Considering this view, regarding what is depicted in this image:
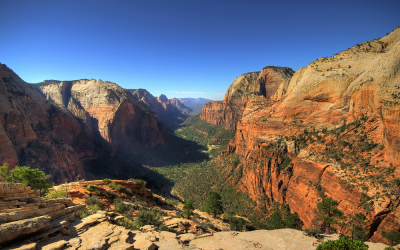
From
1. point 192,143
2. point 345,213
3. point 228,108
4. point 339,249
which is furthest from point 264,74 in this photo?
point 339,249

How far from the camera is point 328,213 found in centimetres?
2330

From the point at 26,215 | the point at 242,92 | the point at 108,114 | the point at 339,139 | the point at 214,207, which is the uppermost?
the point at 242,92

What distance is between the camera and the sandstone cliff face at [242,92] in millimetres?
97062

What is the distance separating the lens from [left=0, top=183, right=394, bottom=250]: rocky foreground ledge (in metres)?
7.97

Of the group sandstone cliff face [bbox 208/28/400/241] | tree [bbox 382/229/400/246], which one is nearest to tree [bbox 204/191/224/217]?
sandstone cliff face [bbox 208/28/400/241]

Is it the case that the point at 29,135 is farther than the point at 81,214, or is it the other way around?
the point at 29,135

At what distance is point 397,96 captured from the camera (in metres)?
21.0

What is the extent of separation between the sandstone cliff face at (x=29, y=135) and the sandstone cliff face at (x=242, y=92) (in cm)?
8403

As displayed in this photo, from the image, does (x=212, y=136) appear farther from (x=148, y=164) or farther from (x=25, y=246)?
(x=25, y=246)

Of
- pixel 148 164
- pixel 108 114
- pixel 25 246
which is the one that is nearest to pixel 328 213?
pixel 25 246

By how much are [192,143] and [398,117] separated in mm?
100090

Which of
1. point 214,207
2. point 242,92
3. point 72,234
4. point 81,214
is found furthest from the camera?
point 242,92

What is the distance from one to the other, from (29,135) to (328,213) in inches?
2551

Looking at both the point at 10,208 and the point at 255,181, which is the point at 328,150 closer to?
the point at 255,181
